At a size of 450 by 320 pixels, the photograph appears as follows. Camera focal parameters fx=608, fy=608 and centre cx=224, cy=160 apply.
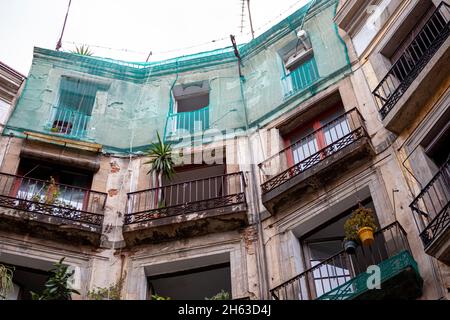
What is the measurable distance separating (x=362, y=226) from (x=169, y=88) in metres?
8.44

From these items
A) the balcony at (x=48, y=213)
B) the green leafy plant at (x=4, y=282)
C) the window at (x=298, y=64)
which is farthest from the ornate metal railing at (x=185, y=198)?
the window at (x=298, y=64)

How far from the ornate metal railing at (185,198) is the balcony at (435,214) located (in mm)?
3935

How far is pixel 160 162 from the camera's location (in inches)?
560

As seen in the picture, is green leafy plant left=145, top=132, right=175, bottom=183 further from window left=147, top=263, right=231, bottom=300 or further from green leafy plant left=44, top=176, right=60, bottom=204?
window left=147, top=263, right=231, bottom=300

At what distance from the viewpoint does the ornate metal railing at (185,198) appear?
Result: 42.9 ft

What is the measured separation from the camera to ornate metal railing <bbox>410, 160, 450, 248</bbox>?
9398 millimetres

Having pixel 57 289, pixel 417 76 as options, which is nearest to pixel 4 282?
pixel 57 289

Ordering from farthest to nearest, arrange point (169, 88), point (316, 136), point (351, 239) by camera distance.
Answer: point (169, 88) < point (316, 136) < point (351, 239)

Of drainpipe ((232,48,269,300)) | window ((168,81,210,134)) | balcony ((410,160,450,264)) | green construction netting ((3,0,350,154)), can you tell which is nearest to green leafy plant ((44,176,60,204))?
green construction netting ((3,0,350,154))

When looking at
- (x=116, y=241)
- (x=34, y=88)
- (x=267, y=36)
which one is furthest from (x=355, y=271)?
(x=34, y=88)

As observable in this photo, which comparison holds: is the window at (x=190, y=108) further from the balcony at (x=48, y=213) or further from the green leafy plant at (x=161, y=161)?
the balcony at (x=48, y=213)

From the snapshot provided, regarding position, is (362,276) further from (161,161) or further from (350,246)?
(161,161)

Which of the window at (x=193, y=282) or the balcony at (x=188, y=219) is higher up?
the balcony at (x=188, y=219)
